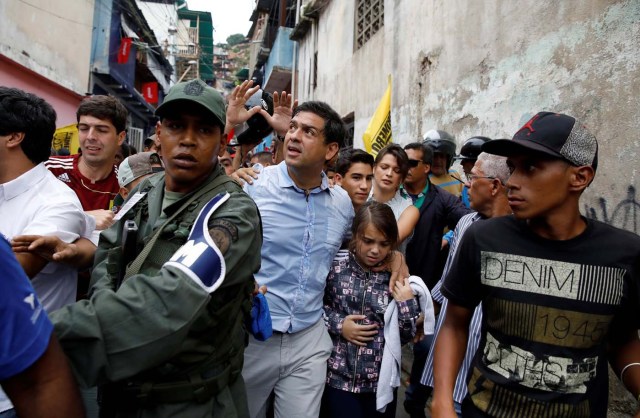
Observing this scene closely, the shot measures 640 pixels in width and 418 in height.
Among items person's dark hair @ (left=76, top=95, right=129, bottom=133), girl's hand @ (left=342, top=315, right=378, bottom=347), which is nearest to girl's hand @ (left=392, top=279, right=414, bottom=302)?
girl's hand @ (left=342, top=315, right=378, bottom=347)

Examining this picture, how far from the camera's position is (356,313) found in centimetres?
270

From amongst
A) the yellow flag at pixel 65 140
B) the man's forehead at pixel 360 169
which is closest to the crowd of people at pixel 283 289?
the man's forehead at pixel 360 169

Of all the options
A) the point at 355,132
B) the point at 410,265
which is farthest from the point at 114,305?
the point at 355,132

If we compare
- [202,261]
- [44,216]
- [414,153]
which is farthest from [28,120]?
[414,153]

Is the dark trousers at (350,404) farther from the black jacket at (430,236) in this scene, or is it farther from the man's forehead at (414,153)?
the man's forehead at (414,153)

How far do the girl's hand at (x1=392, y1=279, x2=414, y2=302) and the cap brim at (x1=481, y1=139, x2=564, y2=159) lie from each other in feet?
3.56

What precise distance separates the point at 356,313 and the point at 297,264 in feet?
1.57

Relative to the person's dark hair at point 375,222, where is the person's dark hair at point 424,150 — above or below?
above

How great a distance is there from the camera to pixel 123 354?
1121 millimetres

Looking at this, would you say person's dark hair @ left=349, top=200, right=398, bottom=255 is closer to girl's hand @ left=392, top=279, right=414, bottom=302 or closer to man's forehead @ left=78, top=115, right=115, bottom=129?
girl's hand @ left=392, top=279, right=414, bottom=302

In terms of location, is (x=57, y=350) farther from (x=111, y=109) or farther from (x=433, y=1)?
(x=433, y=1)

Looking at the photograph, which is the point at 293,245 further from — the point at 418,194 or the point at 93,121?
the point at 418,194

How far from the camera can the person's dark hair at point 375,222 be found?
2715mm

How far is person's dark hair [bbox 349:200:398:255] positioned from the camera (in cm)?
271
